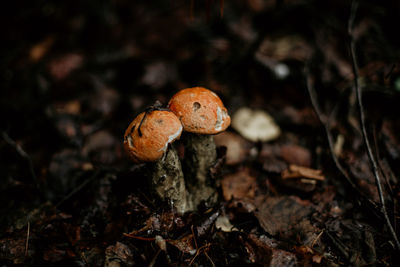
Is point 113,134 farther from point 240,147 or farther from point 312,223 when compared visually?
point 312,223

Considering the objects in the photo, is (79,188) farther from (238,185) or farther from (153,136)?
(238,185)

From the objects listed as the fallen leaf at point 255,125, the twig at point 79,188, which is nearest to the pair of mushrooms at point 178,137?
the twig at point 79,188

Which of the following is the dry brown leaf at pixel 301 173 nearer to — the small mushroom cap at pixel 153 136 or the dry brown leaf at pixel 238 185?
the dry brown leaf at pixel 238 185

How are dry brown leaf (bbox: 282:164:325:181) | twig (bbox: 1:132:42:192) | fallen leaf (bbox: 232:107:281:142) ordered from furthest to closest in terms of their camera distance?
fallen leaf (bbox: 232:107:281:142) < twig (bbox: 1:132:42:192) < dry brown leaf (bbox: 282:164:325:181)

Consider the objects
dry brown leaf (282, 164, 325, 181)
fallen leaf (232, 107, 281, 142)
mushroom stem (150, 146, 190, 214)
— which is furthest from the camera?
fallen leaf (232, 107, 281, 142)

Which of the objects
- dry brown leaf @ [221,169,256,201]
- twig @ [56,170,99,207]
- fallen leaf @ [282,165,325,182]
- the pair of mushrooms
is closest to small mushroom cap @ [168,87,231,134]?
the pair of mushrooms

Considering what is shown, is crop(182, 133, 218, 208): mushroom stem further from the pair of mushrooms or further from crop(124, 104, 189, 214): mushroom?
crop(124, 104, 189, 214): mushroom

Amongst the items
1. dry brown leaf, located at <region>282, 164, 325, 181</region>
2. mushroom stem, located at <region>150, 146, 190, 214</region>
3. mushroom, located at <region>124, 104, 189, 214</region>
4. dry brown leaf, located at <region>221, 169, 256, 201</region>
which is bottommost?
dry brown leaf, located at <region>221, 169, 256, 201</region>
